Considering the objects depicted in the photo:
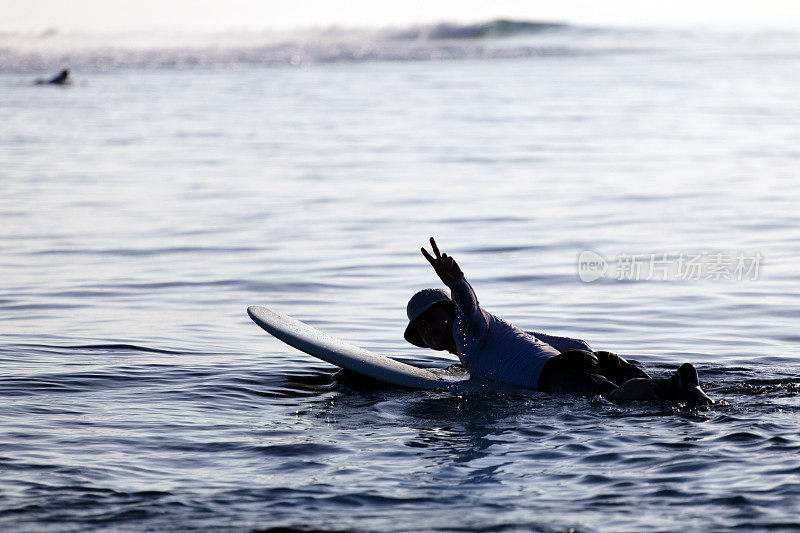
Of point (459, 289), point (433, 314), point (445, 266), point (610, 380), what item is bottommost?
point (610, 380)

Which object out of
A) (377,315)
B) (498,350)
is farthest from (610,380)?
(377,315)

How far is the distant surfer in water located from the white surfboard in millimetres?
246

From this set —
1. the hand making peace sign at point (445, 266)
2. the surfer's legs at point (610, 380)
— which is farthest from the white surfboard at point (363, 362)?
the hand making peace sign at point (445, 266)

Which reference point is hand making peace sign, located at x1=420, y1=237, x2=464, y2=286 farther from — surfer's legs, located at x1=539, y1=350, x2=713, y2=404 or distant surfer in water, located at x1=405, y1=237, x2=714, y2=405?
surfer's legs, located at x1=539, y1=350, x2=713, y2=404

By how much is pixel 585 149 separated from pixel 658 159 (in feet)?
9.65

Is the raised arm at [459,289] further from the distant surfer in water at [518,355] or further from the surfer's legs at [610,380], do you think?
the surfer's legs at [610,380]

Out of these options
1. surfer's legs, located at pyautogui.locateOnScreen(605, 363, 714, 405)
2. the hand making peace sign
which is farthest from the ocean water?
the hand making peace sign

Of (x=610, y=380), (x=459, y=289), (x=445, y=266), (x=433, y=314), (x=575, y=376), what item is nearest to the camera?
(x=445, y=266)

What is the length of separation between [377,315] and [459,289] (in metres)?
4.31

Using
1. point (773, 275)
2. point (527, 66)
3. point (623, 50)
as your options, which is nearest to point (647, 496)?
point (773, 275)

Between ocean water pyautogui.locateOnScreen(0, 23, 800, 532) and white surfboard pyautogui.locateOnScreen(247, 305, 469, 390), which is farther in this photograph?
white surfboard pyautogui.locateOnScreen(247, 305, 469, 390)

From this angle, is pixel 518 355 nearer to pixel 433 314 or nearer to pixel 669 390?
pixel 433 314

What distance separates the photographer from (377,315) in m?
12.5

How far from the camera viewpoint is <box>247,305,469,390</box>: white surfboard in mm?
9070
